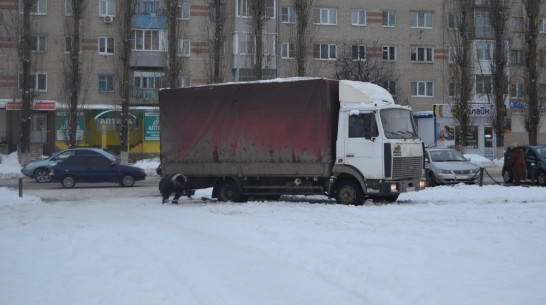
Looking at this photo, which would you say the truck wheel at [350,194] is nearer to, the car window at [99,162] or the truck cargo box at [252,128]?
the truck cargo box at [252,128]

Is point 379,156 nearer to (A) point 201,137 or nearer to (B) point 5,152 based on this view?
(A) point 201,137

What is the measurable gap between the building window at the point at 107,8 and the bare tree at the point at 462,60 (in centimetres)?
2438

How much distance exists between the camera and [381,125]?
19.0m

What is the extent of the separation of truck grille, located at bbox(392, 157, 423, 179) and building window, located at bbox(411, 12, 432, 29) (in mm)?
39105

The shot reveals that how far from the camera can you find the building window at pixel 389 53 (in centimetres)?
5594

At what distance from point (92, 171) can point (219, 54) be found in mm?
18870

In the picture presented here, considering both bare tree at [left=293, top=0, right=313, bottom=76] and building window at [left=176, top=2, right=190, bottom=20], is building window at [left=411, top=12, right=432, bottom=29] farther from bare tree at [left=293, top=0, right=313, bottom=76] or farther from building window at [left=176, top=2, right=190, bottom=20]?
building window at [left=176, top=2, right=190, bottom=20]

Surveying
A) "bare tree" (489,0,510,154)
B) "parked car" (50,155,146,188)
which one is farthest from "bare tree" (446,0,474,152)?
"parked car" (50,155,146,188)

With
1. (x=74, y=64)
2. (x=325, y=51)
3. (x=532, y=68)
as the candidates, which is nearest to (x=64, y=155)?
(x=74, y=64)

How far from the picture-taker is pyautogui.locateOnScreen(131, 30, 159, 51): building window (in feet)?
171

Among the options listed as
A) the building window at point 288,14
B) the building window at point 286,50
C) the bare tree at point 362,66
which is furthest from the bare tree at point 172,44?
the bare tree at point 362,66

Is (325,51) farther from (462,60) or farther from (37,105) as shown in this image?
(37,105)

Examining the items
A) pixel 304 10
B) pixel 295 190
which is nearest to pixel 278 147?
pixel 295 190

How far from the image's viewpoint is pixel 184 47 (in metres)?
48.8
